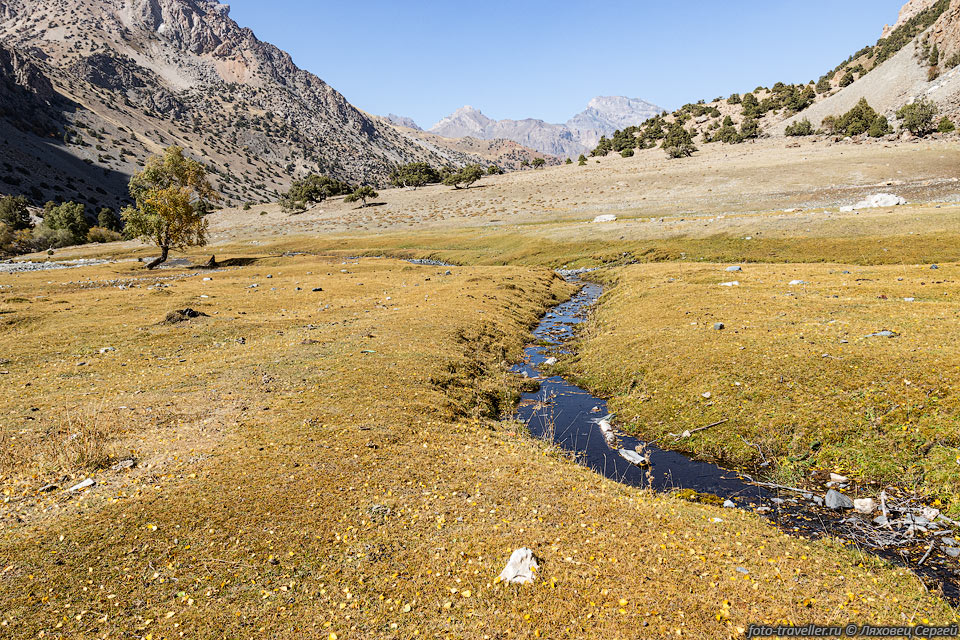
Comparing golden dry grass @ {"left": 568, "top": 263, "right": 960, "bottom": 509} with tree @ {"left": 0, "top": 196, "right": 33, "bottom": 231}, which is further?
tree @ {"left": 0, "top": 196, "right": 33, "bottom": 231}

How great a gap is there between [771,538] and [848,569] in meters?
1.46

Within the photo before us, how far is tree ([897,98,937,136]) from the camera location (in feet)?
393

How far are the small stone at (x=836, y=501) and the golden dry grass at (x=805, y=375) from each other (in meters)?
1.42

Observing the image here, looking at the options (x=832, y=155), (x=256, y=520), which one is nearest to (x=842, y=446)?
(x=256, y=520)

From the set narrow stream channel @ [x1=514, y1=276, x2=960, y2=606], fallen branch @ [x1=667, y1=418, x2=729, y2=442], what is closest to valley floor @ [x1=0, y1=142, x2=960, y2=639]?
fallen branch @ [x1=667, y1=418, x2=729, y2=442]

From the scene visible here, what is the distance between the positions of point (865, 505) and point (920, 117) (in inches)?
6496

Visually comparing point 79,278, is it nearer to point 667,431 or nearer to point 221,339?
point 221,339

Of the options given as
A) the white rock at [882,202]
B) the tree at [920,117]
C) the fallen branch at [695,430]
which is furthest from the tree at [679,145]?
the fallen branch at [695,430]

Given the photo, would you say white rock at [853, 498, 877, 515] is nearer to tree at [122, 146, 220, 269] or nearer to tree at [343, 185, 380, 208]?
tree at [122, 146, 220, 269]

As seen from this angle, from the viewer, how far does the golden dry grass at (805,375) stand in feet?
45.7

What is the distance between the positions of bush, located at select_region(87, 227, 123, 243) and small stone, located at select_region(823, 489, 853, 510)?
167352 mm

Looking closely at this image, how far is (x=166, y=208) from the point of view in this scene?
6450cm

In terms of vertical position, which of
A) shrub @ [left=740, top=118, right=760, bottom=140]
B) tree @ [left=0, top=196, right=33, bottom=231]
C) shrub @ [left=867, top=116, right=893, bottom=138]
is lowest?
tree @ [left=0, top=196, right=33, bottom=231]

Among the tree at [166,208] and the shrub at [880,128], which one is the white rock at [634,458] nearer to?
the tree at [166,208]
